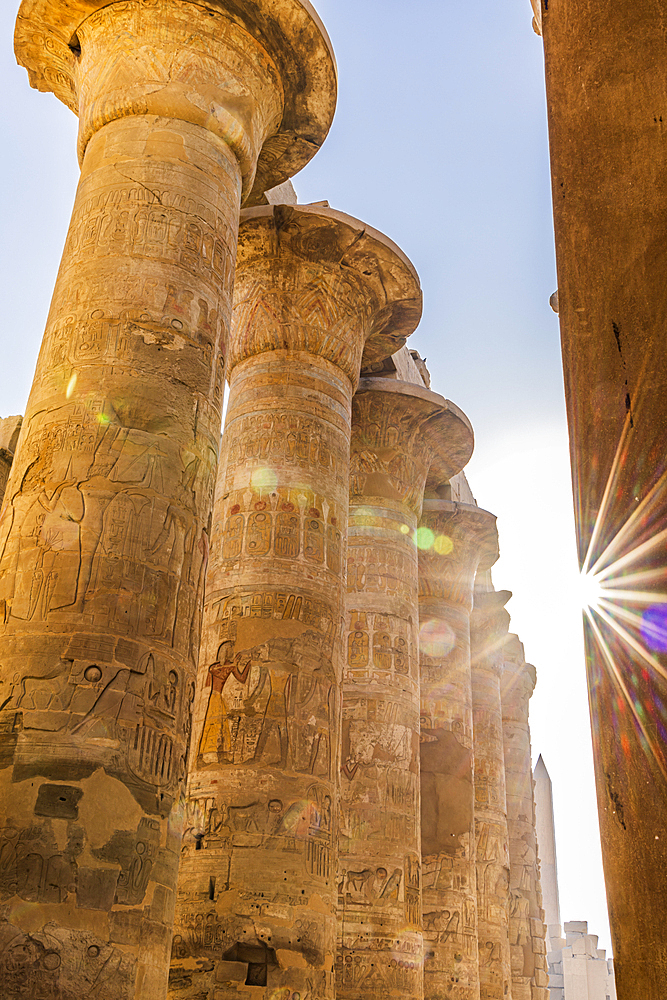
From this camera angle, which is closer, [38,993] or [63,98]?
[38,993]

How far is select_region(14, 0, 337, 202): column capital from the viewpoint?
644cm

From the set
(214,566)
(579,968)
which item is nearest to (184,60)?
(214,566)

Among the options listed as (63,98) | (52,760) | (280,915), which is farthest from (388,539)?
(52,760)

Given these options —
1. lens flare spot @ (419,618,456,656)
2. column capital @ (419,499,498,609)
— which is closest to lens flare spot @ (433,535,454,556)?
column capital @ (419,499,498,609)

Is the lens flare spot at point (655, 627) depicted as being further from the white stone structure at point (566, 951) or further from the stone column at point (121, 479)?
the white stone structure at point (566, 951)

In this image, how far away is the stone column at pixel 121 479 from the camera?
4078 millimetres

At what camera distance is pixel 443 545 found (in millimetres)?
14719

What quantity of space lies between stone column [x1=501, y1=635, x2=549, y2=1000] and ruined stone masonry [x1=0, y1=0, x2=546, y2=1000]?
5.43 m

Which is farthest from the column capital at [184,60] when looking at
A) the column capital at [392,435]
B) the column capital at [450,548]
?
the column capital at [450,548]

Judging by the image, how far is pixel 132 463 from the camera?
5070 mm

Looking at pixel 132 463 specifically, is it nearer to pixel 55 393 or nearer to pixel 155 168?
pixel 55 393

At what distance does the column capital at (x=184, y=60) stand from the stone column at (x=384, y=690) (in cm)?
478

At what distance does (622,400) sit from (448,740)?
11.9 metres

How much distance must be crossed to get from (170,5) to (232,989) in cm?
713
